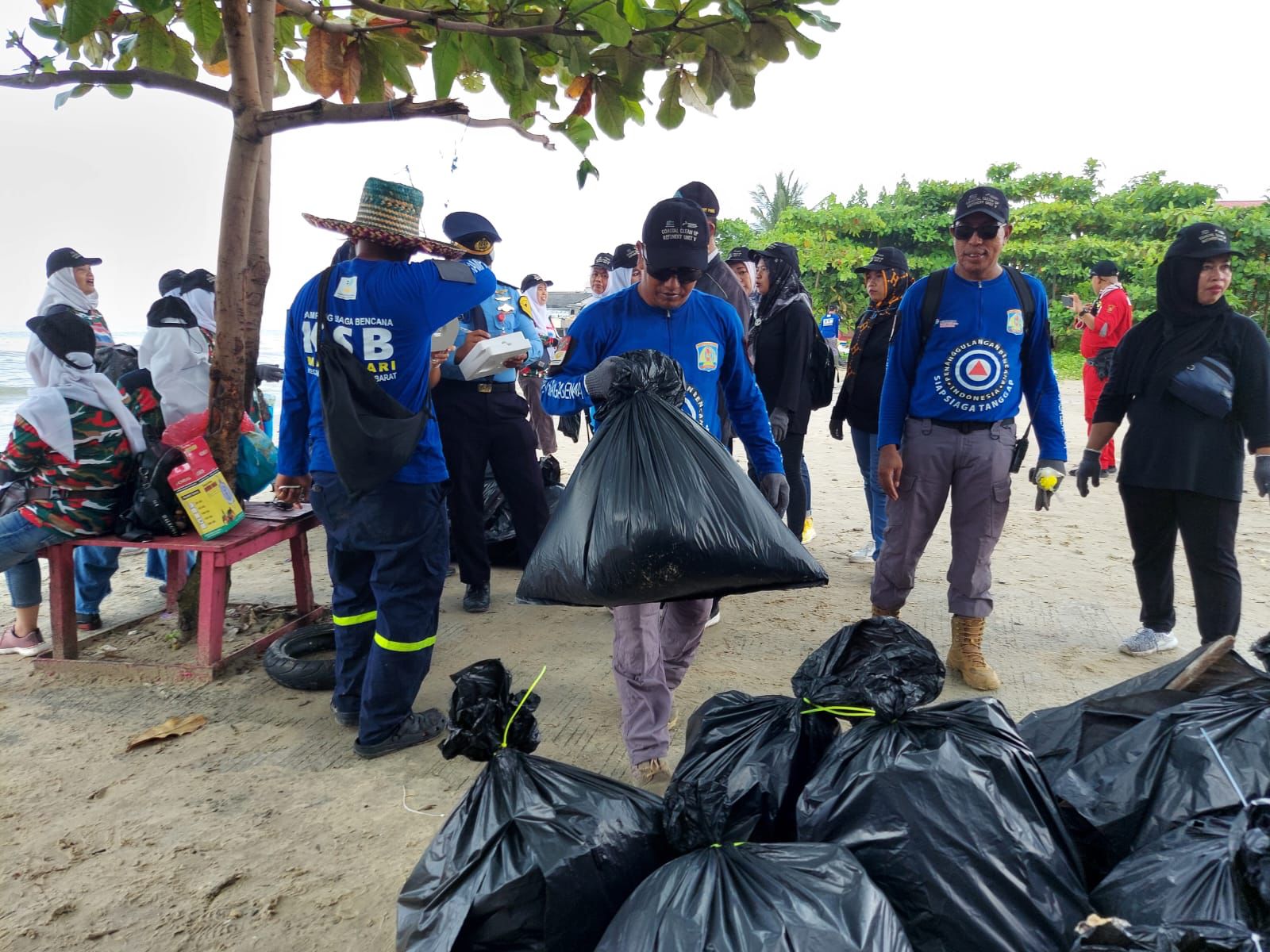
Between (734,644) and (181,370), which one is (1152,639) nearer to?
(734,644)

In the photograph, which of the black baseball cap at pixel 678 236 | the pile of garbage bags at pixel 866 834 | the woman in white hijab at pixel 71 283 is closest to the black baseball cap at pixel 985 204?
the black baseball cap at pixel 678 236

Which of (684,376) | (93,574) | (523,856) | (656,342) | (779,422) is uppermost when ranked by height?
(656,342)

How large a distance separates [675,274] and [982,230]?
1.32 meters

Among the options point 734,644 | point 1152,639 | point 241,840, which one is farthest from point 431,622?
point 1152,639

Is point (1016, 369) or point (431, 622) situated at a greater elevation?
point (1016, 369)

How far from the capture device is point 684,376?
2721 millimetres

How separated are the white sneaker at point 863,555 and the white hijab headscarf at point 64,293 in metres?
4.82

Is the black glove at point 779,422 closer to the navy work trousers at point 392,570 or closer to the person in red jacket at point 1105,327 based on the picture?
the navy work trousers at point 392,570

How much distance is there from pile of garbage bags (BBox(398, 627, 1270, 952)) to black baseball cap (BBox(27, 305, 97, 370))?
2749 millimetres

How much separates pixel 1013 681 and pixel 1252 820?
2154mm

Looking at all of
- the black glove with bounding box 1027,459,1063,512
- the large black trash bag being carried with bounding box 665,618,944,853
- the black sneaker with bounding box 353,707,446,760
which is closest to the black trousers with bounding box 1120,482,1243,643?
the black glove with bounding box 1027,459,1063,512

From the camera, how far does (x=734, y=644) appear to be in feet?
12.7

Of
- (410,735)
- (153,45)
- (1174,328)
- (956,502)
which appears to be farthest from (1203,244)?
(153,45)

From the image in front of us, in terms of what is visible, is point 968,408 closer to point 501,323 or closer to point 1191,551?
point 1191,551
